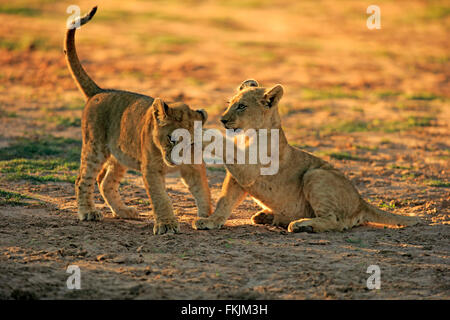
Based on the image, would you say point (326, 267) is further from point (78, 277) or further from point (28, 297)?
point (28, 297)

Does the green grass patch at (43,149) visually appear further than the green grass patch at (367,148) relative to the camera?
No

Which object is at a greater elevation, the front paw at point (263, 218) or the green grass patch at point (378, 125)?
the green grass patch at point (378, 125)

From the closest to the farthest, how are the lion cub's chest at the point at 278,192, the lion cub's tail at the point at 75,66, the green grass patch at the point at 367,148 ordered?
the lion cub's chest at the point at 278,192 < the lion cub's tail at the point at 75,66 < the green grass patch at the point at 367,148

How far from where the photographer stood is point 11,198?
8.41 metres

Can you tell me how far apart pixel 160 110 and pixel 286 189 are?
5.50 ft

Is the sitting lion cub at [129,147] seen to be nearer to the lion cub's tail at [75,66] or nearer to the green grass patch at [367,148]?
the lion cub's tail at [75,66]

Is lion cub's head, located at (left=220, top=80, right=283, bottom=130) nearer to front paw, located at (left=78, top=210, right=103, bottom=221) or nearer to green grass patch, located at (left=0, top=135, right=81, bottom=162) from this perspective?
front paw, located at (left=78, top=210, right=103, bottom=221)

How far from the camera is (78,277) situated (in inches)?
220

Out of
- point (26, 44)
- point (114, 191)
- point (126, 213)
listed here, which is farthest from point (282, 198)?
point (26, 44)

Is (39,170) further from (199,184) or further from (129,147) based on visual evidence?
(199,184)

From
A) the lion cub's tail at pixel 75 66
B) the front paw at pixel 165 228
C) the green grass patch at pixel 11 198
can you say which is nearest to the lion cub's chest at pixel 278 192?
the front paw at pixel 165 228

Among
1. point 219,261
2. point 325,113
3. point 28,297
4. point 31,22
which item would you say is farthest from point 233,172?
point 31,22

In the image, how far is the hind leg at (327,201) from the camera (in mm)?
7379

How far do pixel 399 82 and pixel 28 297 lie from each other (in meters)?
14.6
